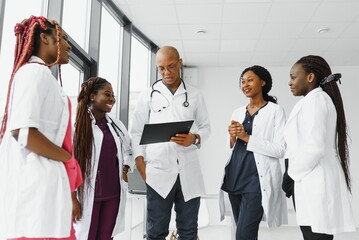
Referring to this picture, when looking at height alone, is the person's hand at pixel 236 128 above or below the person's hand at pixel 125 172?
above

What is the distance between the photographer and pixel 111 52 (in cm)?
354

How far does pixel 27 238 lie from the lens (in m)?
1.00

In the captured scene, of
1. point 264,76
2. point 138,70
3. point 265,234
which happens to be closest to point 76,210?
point 264,76

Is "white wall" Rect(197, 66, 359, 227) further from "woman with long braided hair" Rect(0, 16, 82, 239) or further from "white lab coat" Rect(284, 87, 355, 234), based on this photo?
"woman with long braided hair" Rect(0, 16, 82, 239)

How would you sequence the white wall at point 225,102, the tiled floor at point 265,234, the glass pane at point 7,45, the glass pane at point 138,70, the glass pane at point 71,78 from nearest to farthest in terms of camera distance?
the glass pane at point 7,45 < the glass pane at point 71,78 < the tiled floor at point 265,234 < the glass pane at point 138,70 < the white wall at point 225,102

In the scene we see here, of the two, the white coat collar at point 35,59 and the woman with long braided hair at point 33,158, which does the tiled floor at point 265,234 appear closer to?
the woman with long braided hair at point 33,158

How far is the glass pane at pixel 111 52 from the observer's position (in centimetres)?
329

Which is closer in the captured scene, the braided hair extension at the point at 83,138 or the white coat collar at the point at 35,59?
the white coat collar at the point at 35,59

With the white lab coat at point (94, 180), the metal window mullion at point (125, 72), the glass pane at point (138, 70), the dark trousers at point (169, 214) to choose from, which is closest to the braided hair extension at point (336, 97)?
the dark trousers at point (169, 214)

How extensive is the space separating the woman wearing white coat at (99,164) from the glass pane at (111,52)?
4.46ft

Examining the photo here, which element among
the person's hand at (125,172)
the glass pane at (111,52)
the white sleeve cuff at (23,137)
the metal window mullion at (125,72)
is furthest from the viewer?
the metal window mullion at (125,72)

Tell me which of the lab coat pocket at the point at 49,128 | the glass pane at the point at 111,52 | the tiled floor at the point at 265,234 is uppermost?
the glass pane at the point at 111,52

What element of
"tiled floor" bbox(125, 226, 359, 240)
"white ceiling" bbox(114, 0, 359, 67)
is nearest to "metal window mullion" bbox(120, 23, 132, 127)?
"white ceiling" bbox(114, 0, 359, 67)

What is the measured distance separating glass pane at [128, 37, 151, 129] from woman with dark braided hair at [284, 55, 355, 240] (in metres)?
2.57
